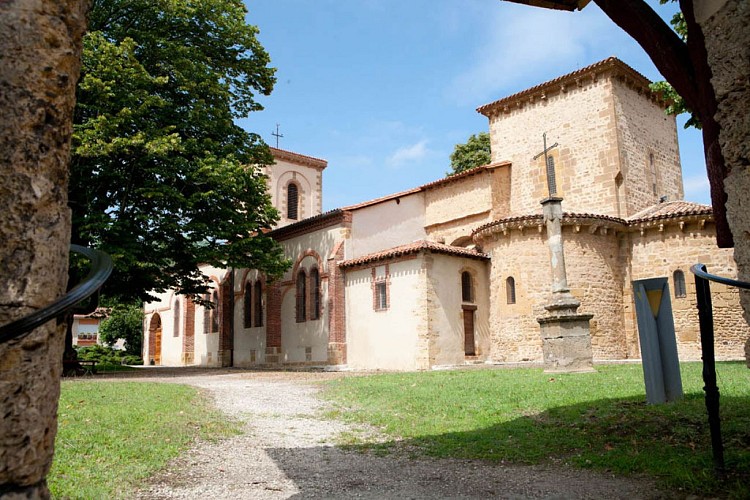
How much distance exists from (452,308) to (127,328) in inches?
1241

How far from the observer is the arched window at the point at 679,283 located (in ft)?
68.7

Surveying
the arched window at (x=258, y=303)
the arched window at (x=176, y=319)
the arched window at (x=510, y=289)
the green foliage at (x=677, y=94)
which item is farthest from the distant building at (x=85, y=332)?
the green foliage at (x=677, y=94)

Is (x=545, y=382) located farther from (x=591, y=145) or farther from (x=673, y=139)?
(x=673, y=139)

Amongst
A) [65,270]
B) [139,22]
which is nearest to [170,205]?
[139,22]

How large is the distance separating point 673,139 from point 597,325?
11154mm

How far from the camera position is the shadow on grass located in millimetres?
4621

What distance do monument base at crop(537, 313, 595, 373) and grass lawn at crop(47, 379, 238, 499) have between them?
8205mm

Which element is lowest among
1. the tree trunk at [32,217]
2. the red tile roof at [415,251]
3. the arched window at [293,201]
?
the tree trunk at [32,217]

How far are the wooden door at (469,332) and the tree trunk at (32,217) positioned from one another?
20.8 meters

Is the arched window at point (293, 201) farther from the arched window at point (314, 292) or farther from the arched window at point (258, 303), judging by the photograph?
the arched window at point (314, 292)

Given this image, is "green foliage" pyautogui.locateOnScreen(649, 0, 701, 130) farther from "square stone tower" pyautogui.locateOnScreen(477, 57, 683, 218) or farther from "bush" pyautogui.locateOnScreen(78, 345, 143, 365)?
"bush" pyautogui.locateOnScreen(78, 345, 143, 365)

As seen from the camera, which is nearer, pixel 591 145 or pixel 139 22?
pixel 139 22

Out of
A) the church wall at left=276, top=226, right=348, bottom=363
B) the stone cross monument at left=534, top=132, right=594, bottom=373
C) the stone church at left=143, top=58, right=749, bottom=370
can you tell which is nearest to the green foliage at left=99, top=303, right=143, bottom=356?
the stone church at left=143, top=58, right=749, bottom=370

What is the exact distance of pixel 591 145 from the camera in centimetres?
2397
